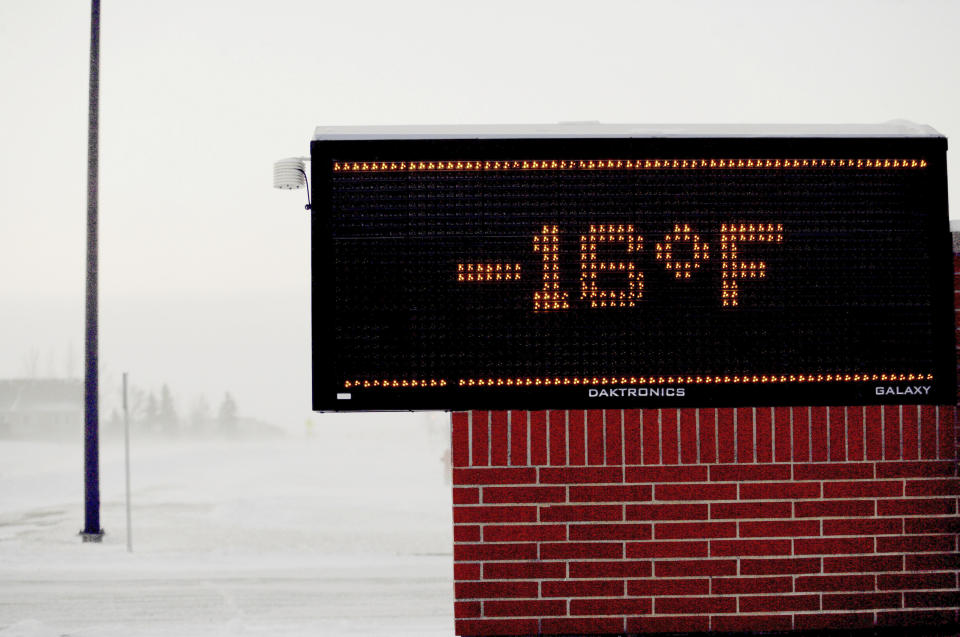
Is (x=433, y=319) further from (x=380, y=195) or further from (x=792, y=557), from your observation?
(x=792, y=557)

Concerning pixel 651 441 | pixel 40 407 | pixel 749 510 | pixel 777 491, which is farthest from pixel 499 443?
pixel 40 407

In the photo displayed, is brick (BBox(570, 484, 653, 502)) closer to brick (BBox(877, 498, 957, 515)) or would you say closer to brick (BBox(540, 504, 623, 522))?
brick (BBox(540, 504, 623, 522))

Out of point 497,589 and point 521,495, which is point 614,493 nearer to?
point 521,495

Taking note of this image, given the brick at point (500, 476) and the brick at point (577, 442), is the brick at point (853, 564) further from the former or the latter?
the brick at point (500, 476)

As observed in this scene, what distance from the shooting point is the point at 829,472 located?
3.51 m

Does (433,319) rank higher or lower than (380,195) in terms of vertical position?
lower

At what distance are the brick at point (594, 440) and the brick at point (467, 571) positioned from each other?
733mm

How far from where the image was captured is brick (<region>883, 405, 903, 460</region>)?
11.6 ft

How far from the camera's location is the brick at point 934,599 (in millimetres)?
3520

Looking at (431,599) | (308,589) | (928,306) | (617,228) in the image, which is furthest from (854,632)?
(308,589)

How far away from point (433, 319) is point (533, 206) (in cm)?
58

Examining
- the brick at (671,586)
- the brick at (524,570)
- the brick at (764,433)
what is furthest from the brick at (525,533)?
the brick at (764,433)

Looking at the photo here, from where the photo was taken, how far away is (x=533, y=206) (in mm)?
2844

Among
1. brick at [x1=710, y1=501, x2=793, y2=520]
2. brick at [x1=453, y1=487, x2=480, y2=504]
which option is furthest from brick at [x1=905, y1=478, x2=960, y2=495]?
brick at [x1=453, y1=487, x2=480, y2=504]
